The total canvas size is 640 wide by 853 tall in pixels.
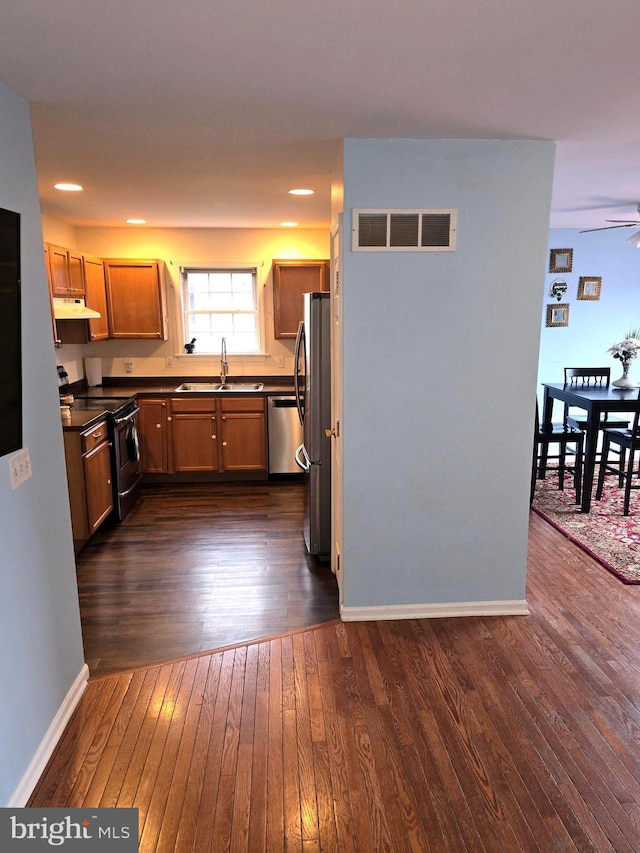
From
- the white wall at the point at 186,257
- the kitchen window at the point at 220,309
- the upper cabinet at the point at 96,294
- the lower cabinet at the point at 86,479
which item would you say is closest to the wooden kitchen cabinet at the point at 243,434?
the white wall at the point at 186,257

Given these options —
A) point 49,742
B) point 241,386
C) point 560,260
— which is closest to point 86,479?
point 49,742

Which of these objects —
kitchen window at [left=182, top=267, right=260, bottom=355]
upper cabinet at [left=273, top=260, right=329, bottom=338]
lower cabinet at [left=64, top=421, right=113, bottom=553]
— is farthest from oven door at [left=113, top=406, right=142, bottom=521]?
upper cabinet at [left=273, top=260, right=329, bottom=338]

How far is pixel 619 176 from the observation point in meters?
3.41

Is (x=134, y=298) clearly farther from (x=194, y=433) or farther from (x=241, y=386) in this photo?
(x=194, y=433)

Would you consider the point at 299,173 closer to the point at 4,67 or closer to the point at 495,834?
the point at 4,67

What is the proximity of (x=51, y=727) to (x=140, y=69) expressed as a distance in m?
2.34

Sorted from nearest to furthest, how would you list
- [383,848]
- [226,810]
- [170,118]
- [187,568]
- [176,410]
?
[383,848] → [226,810] → [170,118] → [187,568] → [176,410]

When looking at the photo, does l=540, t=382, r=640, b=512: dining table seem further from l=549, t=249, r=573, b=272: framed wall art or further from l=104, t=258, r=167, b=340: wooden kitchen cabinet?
l=104, t=258, r=167, b=340: wooden kitchen cabinet

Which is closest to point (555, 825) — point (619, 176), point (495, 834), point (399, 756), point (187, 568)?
point (495, 834)

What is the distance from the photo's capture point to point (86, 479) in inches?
150

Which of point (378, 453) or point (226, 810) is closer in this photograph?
point (226, 810)

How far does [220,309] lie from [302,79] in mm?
4051

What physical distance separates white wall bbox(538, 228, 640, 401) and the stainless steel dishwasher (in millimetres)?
2722

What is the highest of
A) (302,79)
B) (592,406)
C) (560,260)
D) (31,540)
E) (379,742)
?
(302,79)
